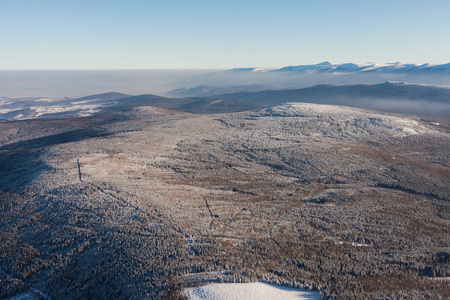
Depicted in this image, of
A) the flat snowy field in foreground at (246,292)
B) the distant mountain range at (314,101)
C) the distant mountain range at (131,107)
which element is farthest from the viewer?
the distant mountain range at (131,107)

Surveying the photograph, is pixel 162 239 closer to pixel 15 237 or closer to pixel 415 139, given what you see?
pixel 15 237

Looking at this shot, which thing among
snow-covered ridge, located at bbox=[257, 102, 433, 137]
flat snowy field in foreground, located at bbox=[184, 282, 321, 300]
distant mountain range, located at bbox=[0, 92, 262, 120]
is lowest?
distant mountain range, located at bbox=[0, 92, 262, 120]

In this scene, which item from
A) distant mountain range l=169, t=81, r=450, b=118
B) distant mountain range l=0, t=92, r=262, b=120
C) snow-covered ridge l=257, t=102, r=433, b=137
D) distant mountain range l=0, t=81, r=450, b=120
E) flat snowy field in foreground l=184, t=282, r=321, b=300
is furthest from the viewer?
Answer: distant mountain range l=0, t=92, r=262, b=120

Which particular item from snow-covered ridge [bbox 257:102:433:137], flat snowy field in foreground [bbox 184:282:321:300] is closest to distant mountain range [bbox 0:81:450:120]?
snow-covered ridge [bbox 257:102:433:137]

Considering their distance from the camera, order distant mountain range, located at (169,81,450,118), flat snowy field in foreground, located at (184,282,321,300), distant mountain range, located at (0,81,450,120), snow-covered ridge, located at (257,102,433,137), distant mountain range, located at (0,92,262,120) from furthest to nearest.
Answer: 1. distant mountain range, located at (0,92,262,120)
2. distant mountain range, located at (0,81,450,120)
3. distant mountain range, located at (169,81,450,118)
4. snow-covered ridge, located at (257,102,433,137)
5. flat snowy field in foreground, located at (184,282,321,300)

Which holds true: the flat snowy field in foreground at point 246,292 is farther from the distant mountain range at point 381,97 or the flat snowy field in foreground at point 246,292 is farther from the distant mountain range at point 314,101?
the distant mountain range at point 381,97

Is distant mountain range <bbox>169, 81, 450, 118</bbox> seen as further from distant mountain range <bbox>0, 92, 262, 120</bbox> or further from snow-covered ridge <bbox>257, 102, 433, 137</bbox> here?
snow-covered ridge <bbox>257, 102, 433, 137</bbox>

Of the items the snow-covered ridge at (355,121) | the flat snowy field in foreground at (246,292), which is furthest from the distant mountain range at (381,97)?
the flat snowy field in foreground at (246,292)

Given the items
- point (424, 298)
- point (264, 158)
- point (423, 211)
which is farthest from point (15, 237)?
point (423, 211)
